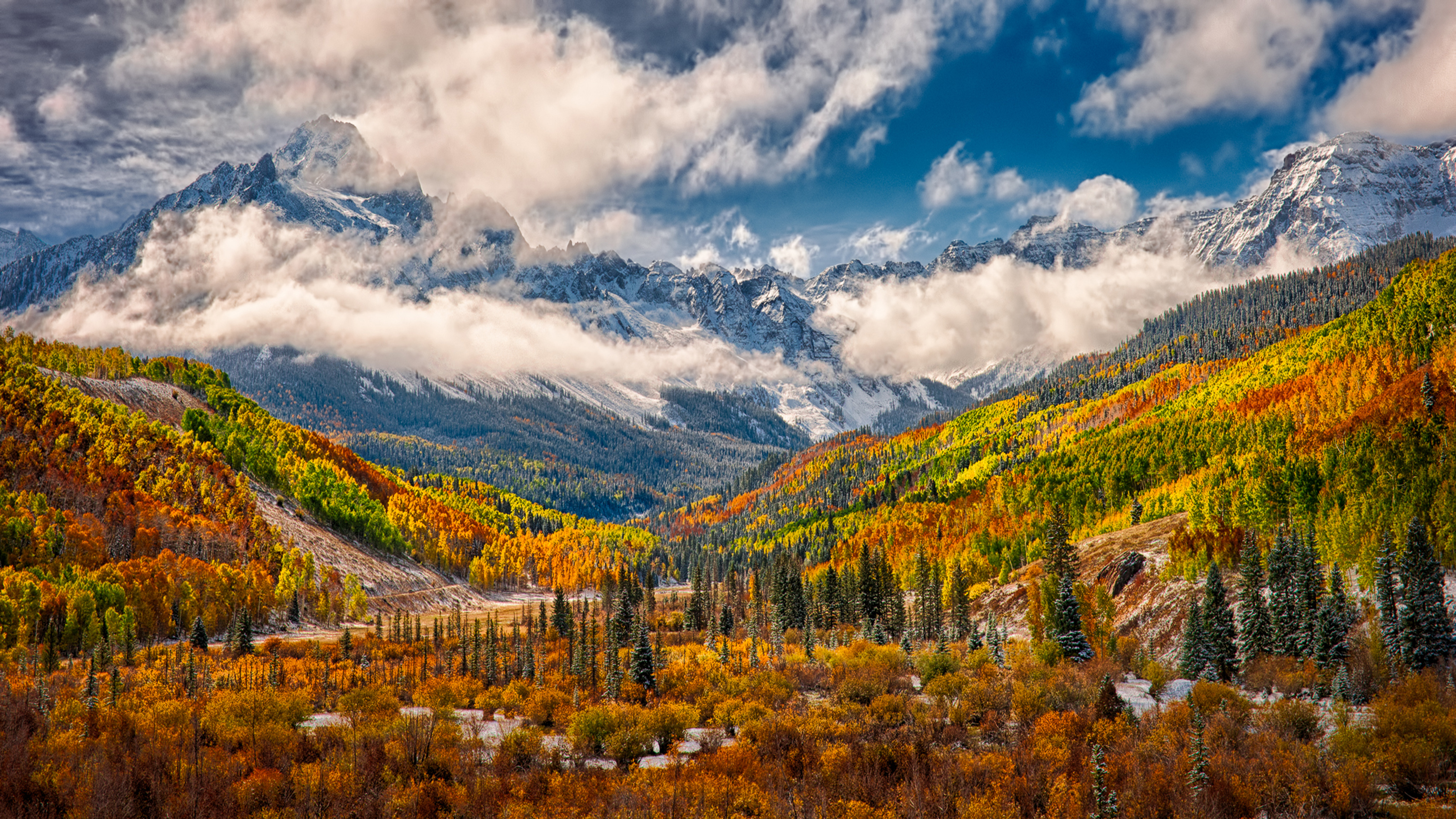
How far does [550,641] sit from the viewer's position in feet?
321

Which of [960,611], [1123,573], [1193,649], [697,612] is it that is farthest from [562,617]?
[1193,649]

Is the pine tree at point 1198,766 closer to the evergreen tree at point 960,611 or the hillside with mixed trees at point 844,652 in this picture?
the hillside with mixed trees at point 844,652

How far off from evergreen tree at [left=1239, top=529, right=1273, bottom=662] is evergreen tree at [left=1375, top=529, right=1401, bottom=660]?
23.8ft

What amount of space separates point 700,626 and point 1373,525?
9374 centimetres

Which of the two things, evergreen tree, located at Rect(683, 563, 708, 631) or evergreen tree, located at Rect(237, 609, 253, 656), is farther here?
evergreen tree, located at Rect(683, 563, 708, 631)

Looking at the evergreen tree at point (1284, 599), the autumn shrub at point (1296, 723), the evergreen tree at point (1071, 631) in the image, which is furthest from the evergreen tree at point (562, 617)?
the autumn shrub at point (1296, 723)

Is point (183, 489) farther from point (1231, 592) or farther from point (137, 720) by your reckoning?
point (1231, 592)

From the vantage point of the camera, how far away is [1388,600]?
54219mm

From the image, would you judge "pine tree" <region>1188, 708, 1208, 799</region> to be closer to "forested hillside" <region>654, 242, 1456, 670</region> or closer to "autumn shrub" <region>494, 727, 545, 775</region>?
"autumn shrub" <region>494, 727, 545, 775</region>

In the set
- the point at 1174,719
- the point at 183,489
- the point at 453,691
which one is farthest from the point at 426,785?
the point at 183,489

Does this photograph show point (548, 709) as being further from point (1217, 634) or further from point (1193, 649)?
point (1217, 634)

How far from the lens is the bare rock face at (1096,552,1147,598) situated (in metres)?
88.2

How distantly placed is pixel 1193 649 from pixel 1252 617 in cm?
537

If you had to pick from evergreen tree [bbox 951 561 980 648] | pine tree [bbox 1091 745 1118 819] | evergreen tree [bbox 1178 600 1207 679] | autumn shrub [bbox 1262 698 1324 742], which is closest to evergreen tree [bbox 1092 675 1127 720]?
autumn shrub [bbox 1262 698 1324 742]
